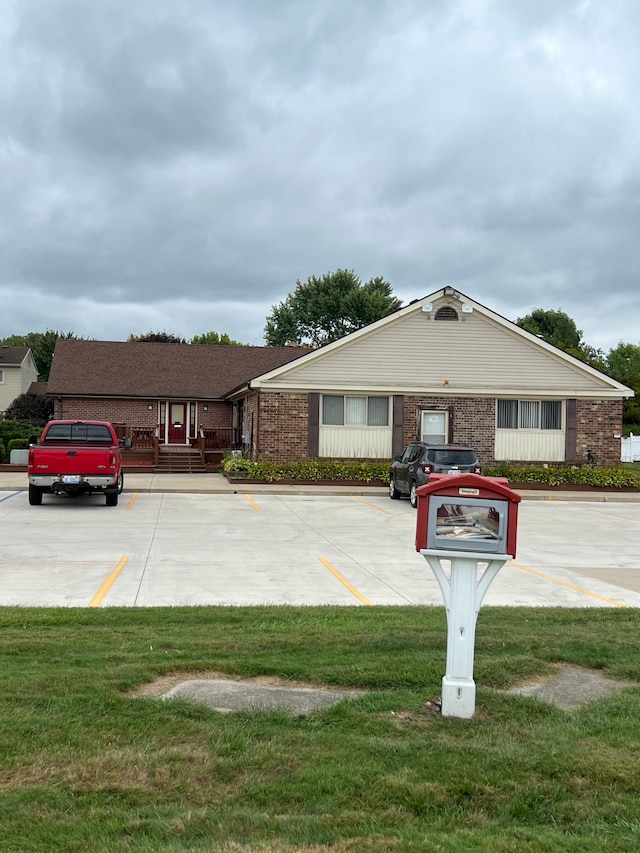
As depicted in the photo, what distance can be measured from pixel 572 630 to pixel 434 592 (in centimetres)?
275

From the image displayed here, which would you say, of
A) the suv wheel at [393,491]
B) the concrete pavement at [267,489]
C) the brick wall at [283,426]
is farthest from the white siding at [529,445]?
the brick wall at [283,426]

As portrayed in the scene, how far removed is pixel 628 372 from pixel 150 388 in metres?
43.9

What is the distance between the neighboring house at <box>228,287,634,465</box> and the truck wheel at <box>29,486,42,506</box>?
993cm

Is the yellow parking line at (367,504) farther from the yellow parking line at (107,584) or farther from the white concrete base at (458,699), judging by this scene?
the white concrete base at (458,699)

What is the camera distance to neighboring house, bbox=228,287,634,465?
2872cm

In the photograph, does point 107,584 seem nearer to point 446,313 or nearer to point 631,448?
point 446,313

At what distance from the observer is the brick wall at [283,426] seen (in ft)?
93.4

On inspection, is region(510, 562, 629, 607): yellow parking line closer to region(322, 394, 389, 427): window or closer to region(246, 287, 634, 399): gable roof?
region(322, 394, 389, 427): window

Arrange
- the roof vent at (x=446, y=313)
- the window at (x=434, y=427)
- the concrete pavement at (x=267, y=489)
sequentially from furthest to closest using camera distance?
1. the roof vent at (x=446, y=313)
2. the window at (x=434, y=427)
3. the concrete pavement at (x=267, y=489)

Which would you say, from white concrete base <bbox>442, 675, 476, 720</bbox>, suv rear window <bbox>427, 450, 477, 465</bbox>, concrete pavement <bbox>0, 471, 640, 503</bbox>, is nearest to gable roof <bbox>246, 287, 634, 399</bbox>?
concrete pavement <bbox>0, 471, 640, 503</bbox>

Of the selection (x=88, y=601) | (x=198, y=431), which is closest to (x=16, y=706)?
(x=88, y=601)

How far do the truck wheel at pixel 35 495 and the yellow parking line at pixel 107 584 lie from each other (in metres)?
8.63

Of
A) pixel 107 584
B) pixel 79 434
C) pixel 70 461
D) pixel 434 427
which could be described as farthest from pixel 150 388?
pixel 107 584

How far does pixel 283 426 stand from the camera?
93.9 feet
